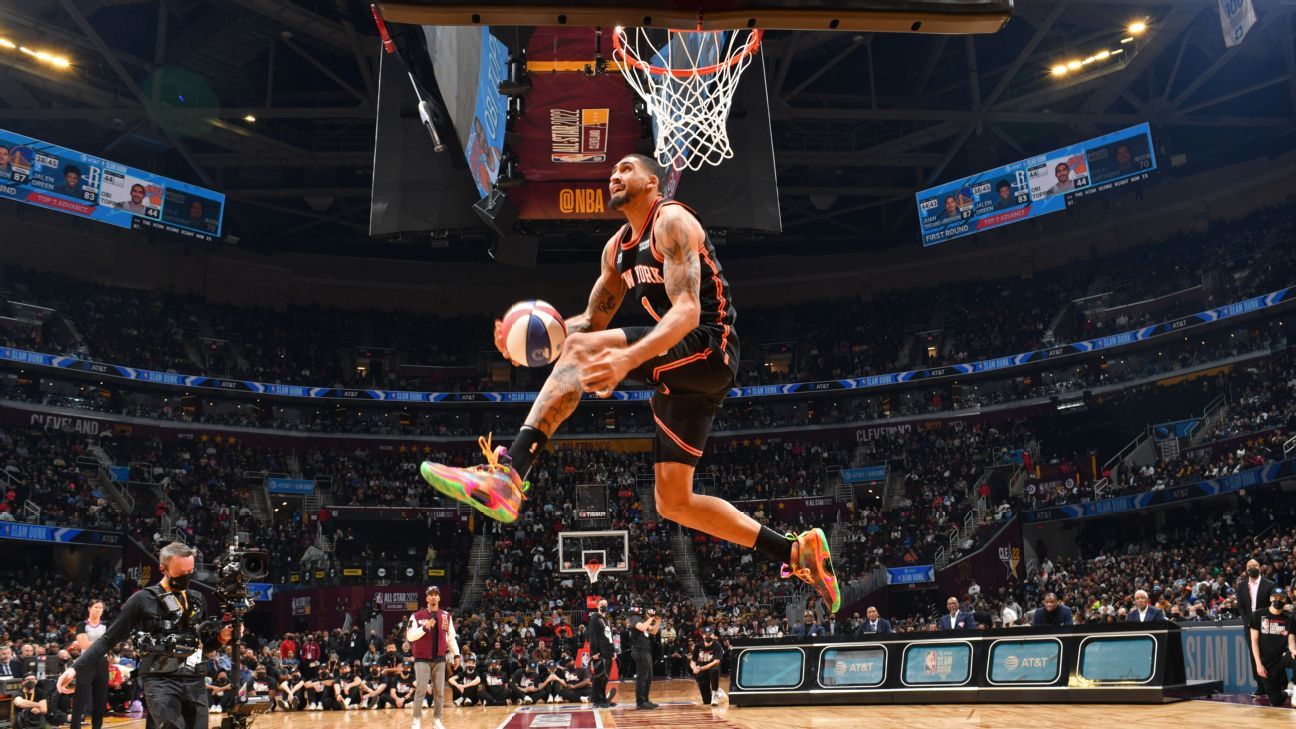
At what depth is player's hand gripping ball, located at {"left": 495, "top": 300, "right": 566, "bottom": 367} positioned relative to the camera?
5.46 m

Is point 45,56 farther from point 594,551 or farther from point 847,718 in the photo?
point 847,718

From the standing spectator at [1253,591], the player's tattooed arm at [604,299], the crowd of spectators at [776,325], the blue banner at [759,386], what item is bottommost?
the standing spectator at [1253,591]

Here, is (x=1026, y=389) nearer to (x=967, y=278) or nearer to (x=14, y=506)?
(x=967, y=278)

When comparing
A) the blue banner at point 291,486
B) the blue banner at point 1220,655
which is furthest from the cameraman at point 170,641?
the blue banner at point 291,486

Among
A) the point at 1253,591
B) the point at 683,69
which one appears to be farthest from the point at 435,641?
the point at 1253,591

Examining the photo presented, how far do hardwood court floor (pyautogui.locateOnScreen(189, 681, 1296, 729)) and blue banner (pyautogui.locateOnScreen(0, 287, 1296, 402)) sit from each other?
864 inches

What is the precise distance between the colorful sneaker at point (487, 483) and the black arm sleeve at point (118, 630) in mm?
3406

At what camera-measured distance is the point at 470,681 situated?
1969 centimetres

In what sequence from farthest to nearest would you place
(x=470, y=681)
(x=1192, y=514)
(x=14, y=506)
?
(x=1192, y=514)
(x=14, y=506)
(x=470, y=681)

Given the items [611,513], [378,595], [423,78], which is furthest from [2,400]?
[423,78]

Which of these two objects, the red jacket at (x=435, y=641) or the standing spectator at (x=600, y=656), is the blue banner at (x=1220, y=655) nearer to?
the standing spectator at (x=600, y=656)

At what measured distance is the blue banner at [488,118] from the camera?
43.6 ft

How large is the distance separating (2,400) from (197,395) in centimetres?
697

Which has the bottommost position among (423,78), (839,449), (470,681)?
(470,681)
